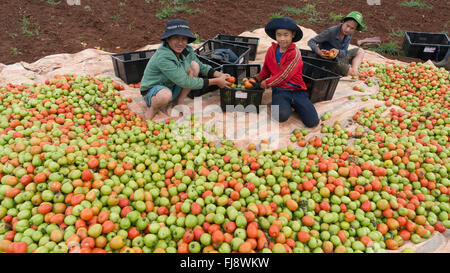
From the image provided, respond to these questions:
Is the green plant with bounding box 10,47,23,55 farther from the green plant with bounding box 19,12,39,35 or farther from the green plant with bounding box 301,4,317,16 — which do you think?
the green plant with bounding box 301,4,317,16

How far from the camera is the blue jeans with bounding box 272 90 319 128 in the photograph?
4.93m

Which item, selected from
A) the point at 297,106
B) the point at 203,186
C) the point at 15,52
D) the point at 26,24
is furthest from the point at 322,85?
the point at 26,24

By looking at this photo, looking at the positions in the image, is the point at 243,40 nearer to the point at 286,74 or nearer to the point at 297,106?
the point at 286,74

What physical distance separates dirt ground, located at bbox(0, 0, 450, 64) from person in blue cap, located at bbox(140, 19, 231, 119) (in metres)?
4.34

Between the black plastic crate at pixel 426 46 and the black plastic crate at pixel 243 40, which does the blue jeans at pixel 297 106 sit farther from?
the black plastic crate at pixel 426 46

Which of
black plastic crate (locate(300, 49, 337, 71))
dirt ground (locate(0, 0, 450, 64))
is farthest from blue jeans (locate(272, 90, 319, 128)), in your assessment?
dirt ground (locate(0, 0, 450, 64))

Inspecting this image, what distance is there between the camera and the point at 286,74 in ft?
15.5

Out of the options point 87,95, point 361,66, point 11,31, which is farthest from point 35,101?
point 361,66

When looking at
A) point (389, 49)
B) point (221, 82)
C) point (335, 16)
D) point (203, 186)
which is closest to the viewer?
point (203, 186)

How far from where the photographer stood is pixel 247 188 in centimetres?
335

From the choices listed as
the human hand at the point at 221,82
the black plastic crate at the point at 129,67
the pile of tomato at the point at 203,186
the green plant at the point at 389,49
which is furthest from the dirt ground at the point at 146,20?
the human hand at the point at 221,82

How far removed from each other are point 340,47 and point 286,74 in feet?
9.55

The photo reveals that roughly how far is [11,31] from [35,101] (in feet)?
21.0
